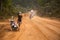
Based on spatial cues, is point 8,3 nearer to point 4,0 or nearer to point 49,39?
point 4,0

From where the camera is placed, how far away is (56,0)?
36.1m

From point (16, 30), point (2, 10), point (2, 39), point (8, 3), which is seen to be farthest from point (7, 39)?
point (8, 3)

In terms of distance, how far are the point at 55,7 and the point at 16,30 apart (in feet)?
67.0

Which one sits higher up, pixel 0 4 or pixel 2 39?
pixel 0 4

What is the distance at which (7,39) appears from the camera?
40.6 ft

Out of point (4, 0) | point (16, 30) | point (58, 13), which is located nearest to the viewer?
point (16, 30)

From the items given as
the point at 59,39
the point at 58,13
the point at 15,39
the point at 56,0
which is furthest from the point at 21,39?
the point at 56,0

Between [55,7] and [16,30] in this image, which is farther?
[55,7]

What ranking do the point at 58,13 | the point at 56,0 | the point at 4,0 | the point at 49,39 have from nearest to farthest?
the point at 49,39, the point at 58,13, the point at 56,0, the point at 4,0

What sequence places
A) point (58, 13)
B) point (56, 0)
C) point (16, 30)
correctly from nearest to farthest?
point (16, 30) < point (58, 13) < point (56, 0)

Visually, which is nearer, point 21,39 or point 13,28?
→ point 21,39

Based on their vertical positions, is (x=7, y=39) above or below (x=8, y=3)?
below

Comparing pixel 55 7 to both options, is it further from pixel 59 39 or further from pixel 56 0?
pixel 59 39

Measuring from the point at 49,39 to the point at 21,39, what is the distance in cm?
196
